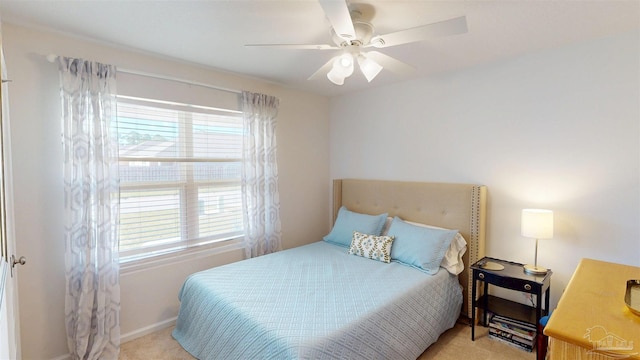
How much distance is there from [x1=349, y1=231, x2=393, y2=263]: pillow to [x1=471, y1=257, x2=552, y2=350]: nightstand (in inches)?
27.7

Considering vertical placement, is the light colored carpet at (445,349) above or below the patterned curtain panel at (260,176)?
below

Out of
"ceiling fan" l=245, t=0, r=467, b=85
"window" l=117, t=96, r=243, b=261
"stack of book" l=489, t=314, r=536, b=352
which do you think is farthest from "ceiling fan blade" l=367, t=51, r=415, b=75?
"stack of book" l=489, t=314, r=536, b=352

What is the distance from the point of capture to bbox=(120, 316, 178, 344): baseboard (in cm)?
247

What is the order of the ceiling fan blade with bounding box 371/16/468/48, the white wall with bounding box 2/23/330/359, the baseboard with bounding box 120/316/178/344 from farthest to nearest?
the baseboard with bounding box 120/316/178/344
the white wall with bounding box 2/23/330/359
the ceiling fan blade with bounding box 371/16/468/48

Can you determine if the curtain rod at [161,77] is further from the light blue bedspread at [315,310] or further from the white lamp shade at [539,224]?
the white lamp shade at [539,224]

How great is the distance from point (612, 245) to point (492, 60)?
66.4 inches

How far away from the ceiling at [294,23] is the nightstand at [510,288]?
1740 millimetres

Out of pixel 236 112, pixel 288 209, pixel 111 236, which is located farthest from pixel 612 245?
pixel 111 236

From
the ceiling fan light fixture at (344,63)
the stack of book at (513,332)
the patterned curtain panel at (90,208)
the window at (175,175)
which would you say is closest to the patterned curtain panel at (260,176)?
the window at (175,175)

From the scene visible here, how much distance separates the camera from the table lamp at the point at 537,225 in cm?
223

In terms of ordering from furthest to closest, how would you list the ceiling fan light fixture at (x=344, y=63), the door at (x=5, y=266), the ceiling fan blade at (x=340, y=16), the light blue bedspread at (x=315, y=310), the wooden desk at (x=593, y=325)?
the ceiling fan light fixture at (x=344, y=63) → the light blue bedspread at (x=315, y=310) → the ceiling fan blade at (x=340, y=16) → the door at (x=5, y=266) → the wooden desk at (x=593, y=325)

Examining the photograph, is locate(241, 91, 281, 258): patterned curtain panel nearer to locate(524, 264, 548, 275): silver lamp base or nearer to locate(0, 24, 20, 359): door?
locate(0, 24, 20, 359): door

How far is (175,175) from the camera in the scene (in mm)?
2729

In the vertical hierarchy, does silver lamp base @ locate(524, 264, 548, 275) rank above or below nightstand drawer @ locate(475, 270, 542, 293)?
above
